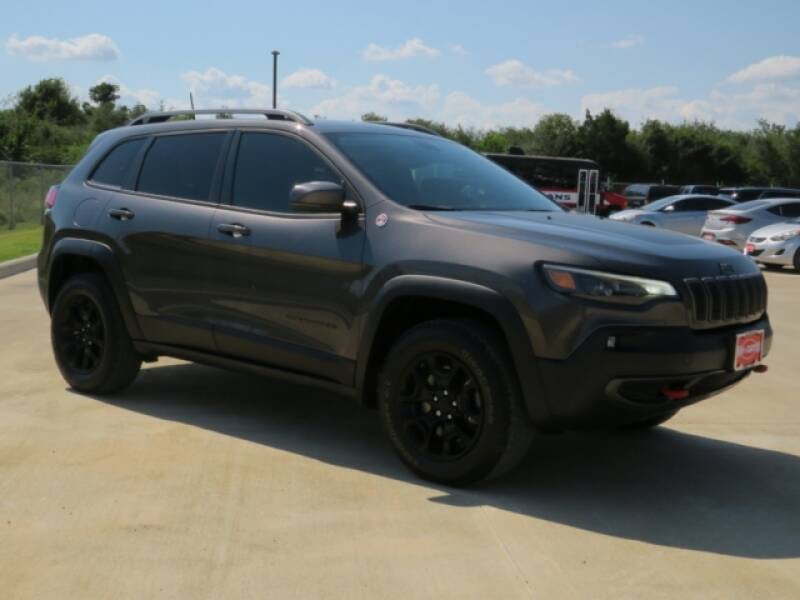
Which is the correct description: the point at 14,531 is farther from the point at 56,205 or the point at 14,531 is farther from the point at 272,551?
the point at 56,205

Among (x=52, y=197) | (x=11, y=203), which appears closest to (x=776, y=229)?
(x=52, y=197)

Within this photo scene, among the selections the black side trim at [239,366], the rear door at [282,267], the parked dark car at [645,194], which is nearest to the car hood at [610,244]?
the rear door at [282,267]

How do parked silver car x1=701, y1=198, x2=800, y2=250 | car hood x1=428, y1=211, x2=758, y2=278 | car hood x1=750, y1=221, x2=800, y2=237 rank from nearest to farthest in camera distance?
car hood x1=428, y1=211, x2=758, y2=278 → car hood x1=750, y1=221, x2=800, y2=237 → parked silver car x1=701, y1=198, x2=800, y2=250

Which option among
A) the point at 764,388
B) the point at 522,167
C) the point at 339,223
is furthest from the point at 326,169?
the point at 522,167

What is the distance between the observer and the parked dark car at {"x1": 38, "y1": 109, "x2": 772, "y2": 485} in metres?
4.42

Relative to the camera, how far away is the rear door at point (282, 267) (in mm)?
5141

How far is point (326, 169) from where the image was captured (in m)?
5.41

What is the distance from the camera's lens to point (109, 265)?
6.30 metres

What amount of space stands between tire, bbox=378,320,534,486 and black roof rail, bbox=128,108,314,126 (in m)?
1.62

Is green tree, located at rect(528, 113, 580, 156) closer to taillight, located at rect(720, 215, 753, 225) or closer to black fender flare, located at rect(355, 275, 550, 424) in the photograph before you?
taillight, located at rect(720, 215, 753, 225)

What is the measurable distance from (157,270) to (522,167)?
87.9 feet

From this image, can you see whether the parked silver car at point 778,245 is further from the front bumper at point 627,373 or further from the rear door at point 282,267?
the front bumper at point 627,373

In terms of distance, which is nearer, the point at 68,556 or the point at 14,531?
the point at 68,556

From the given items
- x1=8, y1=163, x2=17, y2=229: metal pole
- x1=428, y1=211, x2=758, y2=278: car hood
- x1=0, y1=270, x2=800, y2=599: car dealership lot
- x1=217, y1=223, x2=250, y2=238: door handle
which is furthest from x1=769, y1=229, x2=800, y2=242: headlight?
x1=8, y1=163, x2=17, y2=229: metal pole
